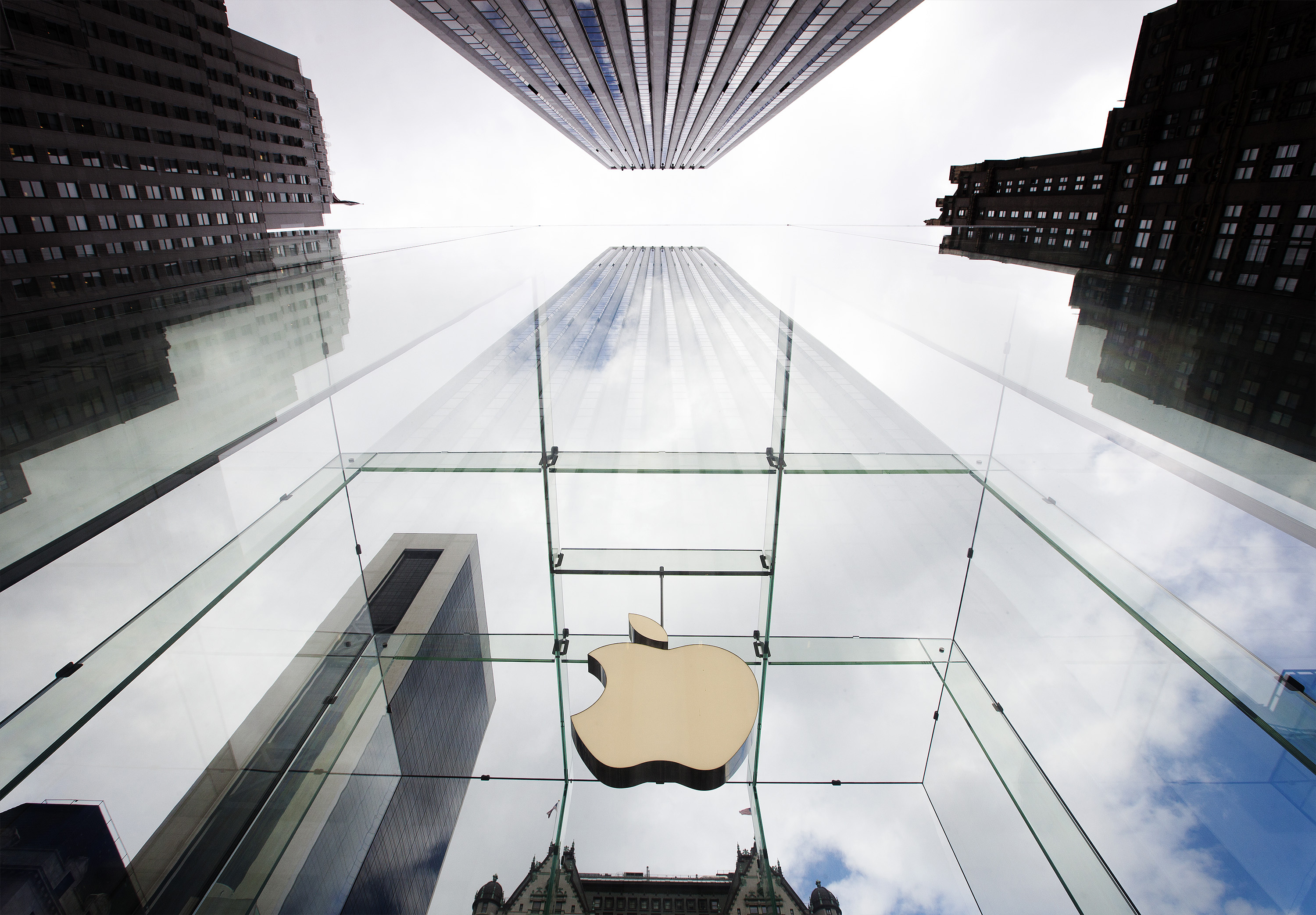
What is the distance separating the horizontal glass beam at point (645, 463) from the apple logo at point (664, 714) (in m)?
0.67

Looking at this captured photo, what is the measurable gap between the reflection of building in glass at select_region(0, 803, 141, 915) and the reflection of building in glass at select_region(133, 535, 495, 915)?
0.06 metres

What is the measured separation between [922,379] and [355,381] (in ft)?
10.2

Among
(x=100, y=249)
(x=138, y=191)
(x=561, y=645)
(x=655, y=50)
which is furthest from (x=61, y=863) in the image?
(x=138, y=191)

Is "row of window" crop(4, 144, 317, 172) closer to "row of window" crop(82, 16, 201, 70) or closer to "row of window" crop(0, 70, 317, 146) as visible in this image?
"row of window" crop(0, 70, 317, 146)

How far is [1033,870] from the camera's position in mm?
1895

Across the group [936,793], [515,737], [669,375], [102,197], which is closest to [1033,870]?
[936,793]

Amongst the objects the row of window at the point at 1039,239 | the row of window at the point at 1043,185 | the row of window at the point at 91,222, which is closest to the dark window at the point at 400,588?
the row of window at the point at 1039,239

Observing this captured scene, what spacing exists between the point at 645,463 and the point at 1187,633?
151 centimetres

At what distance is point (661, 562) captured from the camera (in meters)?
2.09

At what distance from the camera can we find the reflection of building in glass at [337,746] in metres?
1.26

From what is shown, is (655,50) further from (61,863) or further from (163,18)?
(61,863)

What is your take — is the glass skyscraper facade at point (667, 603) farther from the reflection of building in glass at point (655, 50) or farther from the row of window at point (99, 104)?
the row of window at point (99, 104)

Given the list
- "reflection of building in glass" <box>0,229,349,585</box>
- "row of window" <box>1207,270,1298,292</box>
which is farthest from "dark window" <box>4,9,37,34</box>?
"row of window" <box>1207,270,1298,292</box>

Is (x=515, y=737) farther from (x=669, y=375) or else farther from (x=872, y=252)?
(x=872, y=252)
